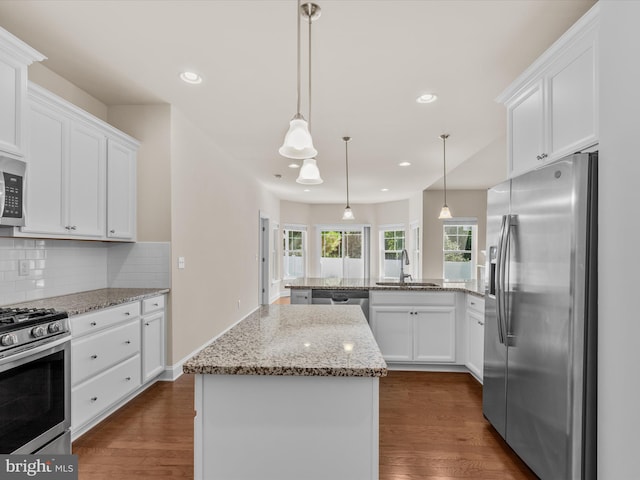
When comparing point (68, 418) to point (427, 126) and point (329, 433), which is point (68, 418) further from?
point (427, 126)

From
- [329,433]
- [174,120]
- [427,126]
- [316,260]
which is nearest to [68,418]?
[329,433]

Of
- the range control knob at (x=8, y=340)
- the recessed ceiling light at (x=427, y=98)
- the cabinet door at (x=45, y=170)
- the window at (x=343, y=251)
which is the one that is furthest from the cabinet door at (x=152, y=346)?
the window at (x=343, y=251)

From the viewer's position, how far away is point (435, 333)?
144 inches

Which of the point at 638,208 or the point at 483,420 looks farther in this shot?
the point at 483,420

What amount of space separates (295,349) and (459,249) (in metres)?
7.04

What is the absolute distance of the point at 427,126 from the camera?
3967mm

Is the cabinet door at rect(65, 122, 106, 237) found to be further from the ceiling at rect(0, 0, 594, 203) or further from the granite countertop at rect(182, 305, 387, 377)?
the granite countertop at rect(182, 305, 387, 377)

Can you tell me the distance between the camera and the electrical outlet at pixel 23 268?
254 centimetres

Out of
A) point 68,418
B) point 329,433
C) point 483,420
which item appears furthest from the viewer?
point 483,420

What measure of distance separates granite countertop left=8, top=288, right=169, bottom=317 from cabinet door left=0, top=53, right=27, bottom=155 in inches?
39.0

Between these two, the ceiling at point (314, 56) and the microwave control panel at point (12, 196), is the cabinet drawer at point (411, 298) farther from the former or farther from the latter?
the microwave control panel at point (12, 196)

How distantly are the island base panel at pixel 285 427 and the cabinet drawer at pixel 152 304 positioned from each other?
201 centimetres

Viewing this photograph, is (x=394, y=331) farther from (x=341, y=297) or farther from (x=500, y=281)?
(x=500, y=281)

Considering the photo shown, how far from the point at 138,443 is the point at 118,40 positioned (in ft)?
8.59
